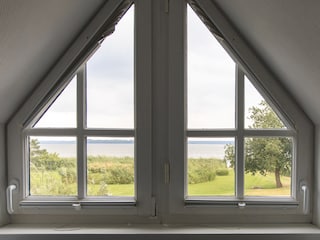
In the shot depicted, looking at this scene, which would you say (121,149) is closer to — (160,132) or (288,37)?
(160,132)

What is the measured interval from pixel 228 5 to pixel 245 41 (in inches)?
6.9

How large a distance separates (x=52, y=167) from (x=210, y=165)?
0.70 meters

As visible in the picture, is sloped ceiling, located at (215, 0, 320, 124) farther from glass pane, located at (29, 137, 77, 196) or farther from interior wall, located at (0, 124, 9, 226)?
interior wall, located at (0, 124, 9, 226)

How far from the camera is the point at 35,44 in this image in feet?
3.56

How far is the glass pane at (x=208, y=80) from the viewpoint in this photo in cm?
130

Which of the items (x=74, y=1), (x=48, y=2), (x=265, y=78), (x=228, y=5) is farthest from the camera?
(x=265, y=78)

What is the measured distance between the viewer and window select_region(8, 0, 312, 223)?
1284 millimetres

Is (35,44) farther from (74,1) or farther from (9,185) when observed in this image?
(9,185)

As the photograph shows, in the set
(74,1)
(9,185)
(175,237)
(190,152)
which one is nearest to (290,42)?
(190,152)

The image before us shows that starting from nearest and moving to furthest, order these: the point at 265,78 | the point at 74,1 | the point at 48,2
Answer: the point at 48,2 < the point at 74,1 < the point at 265,78

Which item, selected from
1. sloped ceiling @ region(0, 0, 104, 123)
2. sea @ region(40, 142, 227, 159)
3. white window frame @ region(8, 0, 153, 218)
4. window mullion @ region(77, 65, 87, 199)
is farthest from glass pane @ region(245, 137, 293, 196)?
sloped ceiling @ region(0, 0, 104, 123)

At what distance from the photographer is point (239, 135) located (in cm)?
132

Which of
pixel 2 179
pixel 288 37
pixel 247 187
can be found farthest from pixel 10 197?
pixel 288 37

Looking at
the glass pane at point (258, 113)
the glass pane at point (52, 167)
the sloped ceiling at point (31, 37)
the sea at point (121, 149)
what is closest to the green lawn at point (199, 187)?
the glass pane at point (52, 167)
